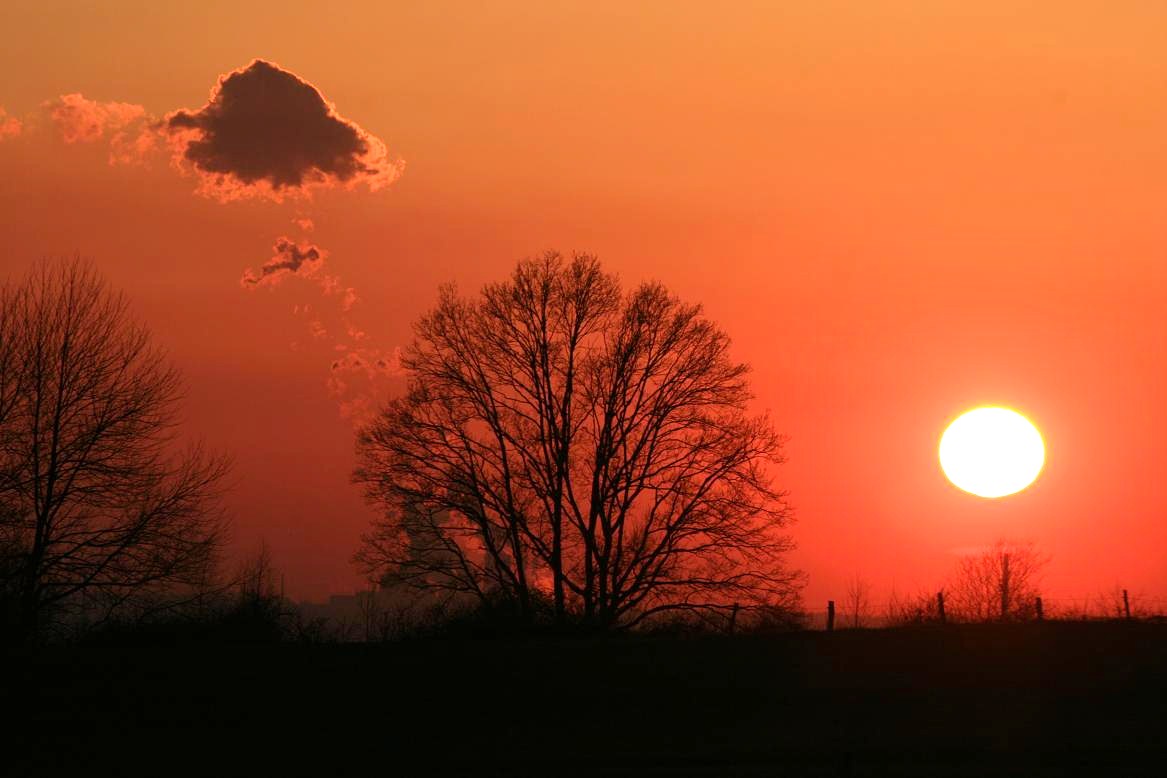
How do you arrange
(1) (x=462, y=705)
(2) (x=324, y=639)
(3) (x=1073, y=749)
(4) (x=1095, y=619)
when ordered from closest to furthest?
A: (3) (x=1073, y=749)
(1) (x=462, y=705)
(2) (x=324, y=639)
(4) (x=1095, y=619)

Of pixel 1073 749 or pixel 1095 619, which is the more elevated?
pixel 1095 619

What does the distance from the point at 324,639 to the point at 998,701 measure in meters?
13.2

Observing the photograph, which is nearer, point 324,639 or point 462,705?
point 462,705

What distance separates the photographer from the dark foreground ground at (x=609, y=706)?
18.3 m

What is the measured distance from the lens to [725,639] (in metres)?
26.9

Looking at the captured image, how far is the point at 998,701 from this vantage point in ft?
75.3

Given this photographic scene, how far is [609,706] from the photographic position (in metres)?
22.5

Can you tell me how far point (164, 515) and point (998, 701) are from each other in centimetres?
2151

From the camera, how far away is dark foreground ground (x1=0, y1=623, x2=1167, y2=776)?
1830 cm

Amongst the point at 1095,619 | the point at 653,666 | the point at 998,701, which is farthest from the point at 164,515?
the point at 1095,619

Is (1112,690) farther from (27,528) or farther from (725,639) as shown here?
(27,528)

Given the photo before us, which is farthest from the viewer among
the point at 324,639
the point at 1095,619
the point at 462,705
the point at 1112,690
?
the point at 1095,619

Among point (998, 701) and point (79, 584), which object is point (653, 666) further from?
point (79, 584)

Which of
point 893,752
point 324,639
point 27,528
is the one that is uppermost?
point 27,528
